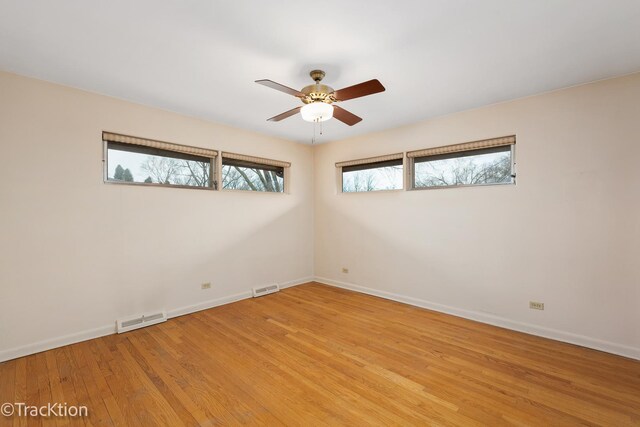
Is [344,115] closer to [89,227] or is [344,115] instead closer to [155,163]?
[155,163]

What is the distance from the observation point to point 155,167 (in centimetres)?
336

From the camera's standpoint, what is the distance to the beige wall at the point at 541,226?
2.53 m

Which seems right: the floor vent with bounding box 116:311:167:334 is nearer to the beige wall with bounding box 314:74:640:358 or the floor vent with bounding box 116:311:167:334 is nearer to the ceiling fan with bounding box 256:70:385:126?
the ceiling fan with bounding box 256:70:385:126

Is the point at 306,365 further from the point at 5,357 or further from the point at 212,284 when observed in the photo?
the point at 5,357

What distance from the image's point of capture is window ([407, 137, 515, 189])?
3223mm

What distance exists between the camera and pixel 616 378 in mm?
2125

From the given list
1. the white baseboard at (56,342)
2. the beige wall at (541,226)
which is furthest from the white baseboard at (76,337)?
the beige wall at (541,226)

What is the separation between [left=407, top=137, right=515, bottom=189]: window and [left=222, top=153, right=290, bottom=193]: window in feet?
7.05

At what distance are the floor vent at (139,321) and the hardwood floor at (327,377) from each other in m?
0.09

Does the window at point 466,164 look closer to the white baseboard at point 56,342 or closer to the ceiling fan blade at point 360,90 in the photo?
the ceiling fan blade at point 360,90

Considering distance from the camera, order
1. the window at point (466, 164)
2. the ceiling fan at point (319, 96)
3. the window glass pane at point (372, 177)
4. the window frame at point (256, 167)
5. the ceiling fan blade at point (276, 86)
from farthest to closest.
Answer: the window glass pane at point (372, 177)
the window frame at point (256, 167)
the window at point (466, 164)
the ceiling fan at point (319, 96)
the ceiling fan blade at point (276, 86)

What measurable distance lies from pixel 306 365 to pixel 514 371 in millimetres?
1675

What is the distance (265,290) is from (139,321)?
169cm

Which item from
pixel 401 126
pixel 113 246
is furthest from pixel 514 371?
pixel 113 246
